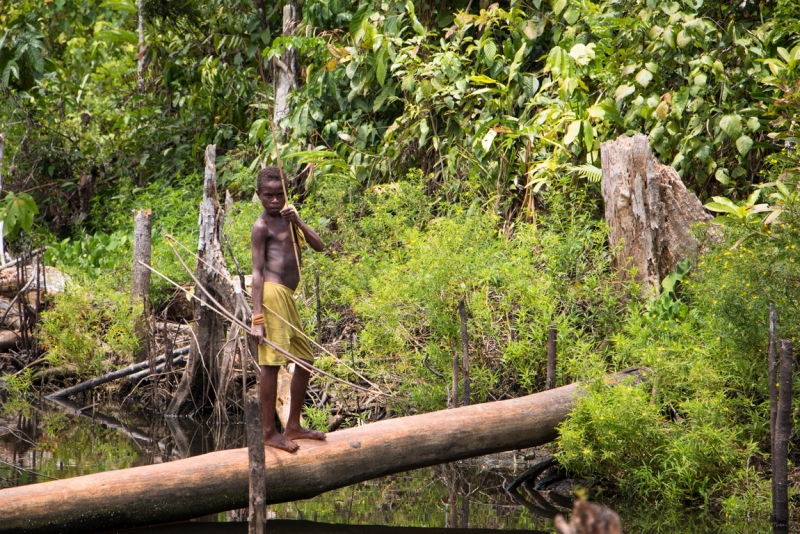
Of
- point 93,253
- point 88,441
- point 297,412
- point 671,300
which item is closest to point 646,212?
point 671,300

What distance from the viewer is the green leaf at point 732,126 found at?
733 centimetres

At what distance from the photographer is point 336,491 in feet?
19.9

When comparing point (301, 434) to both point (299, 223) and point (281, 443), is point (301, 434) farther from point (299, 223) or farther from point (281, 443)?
point (299, 223)

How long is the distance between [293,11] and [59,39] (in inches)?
252

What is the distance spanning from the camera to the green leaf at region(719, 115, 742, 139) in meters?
7.33

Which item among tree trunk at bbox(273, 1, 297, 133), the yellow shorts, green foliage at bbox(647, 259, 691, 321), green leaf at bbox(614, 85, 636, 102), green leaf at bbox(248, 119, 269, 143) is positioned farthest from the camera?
tree trunk at bbox(273, 1, 297, 133)

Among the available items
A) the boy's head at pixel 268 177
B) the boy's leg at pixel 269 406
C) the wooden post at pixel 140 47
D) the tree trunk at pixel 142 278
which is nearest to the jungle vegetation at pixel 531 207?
the tree trunk at pixel 142 278

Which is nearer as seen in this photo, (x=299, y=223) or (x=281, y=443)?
(x=281, y=443)

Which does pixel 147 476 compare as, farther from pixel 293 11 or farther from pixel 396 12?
pixel 293 11

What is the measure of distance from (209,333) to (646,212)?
3975mm

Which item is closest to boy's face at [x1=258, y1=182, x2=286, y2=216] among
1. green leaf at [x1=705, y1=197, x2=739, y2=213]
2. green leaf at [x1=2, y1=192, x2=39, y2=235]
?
green leaf at [x1=705, y1=197, x2=739, y2=213]

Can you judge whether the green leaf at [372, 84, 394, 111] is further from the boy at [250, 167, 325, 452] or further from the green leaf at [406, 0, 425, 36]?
the boy at [250, 167, 325, 452]

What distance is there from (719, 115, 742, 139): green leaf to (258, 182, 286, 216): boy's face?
157 inches

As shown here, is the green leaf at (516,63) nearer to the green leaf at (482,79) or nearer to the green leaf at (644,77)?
the green leaf at (482,79)
